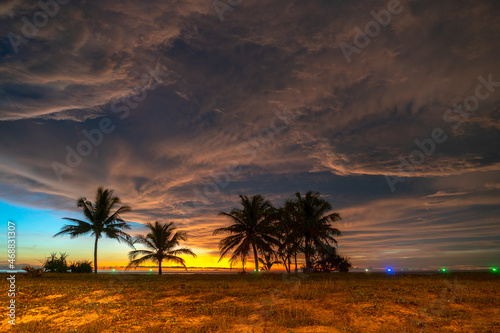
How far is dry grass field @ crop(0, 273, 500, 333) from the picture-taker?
32.6 feet

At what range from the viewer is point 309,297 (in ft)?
41.3

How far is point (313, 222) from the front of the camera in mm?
34812

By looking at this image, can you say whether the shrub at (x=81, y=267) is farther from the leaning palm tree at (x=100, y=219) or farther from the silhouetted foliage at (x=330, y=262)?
the silhouetted foliage at (x=330, y=262)

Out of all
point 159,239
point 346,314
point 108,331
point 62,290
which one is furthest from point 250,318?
point 159,239

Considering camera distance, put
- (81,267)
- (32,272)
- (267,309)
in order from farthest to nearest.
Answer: (81,267) → (32,272) → (267,309)

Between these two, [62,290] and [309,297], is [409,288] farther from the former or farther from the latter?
[62,290]

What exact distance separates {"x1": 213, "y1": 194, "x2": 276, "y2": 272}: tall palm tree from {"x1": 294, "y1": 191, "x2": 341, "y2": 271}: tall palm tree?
3667mm

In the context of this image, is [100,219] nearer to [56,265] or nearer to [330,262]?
[56,265]

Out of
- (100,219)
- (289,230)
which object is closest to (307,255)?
(289,230)

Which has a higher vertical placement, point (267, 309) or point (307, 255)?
point (267, 309)

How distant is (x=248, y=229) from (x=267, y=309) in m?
25.2

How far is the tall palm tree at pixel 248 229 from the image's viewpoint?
1410 inches

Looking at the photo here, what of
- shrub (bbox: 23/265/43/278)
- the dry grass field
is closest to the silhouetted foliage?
the dry grass field

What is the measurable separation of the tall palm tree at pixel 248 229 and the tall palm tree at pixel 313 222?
144 inches
